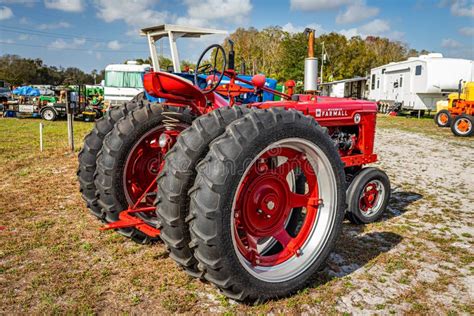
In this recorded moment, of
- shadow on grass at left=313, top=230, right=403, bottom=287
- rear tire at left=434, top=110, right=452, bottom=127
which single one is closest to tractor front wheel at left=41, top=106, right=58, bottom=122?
shadow on grass at left=313, top=230, right=403, bottom=287

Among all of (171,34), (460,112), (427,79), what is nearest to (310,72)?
(171,34)

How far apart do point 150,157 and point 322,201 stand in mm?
1808

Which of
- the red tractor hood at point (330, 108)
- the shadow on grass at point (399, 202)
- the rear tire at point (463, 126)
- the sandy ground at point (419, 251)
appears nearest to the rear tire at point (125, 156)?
the red tractor hood at point (330, 108)

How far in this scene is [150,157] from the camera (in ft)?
12.3

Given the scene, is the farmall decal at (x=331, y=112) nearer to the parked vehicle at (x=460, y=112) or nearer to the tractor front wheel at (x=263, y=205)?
the tractor front wheel at (x=263, y=205)

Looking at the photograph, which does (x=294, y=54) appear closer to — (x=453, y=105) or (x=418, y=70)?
(x=418, y=70)

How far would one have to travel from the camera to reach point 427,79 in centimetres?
1895

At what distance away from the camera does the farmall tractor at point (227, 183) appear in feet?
7.39

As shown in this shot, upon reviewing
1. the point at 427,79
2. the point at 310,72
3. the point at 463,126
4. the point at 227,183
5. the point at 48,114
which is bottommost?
the point at 227,183

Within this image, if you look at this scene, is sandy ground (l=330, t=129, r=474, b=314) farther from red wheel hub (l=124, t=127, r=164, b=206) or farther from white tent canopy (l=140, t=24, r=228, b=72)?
white tent canopy (l=140, t=24, r=228, b=72)

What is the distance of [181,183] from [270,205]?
74 centimetres

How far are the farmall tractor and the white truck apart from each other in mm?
16190

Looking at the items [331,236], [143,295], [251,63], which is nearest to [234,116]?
[331,236]

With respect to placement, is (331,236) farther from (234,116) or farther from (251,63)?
(251,63)
